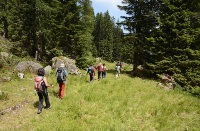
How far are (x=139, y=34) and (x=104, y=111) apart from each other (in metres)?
16.7

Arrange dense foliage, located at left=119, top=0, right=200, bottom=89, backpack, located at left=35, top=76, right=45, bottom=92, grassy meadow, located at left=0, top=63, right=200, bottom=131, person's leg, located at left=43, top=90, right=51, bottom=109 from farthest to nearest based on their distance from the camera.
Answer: dense foliage, located at left=119, top=0, right=200, bottom=89, person's leg, located at left=43, top=90, right=51, bottom=109, backpack, located at left=35, top=76, right=45, bottom=92, grassy meadow, located at left=0, top=63, right=200, bottom=131

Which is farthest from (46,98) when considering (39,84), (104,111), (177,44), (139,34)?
(139,34)

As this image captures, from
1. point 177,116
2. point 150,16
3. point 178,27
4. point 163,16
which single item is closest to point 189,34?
point 178,27

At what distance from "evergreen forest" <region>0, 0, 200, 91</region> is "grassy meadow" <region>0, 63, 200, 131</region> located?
6451 mm

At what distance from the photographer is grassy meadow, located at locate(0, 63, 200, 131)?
948cm

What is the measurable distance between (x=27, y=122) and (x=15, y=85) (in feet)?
22.4

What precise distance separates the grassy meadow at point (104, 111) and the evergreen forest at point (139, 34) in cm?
645

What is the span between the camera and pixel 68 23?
27.5 metres

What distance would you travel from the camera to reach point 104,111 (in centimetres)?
1099

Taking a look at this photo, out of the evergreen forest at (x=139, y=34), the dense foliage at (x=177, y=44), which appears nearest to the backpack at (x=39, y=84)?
the evergreen forest at (x=139, y=34)

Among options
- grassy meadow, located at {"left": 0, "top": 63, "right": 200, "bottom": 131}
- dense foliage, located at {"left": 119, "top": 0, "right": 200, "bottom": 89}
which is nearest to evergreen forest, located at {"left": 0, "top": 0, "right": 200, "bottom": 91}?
dense foliage, located at {"left": 119, "top": 0, "right": 200, "bottom": 89}

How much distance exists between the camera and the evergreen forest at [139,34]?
21.2m

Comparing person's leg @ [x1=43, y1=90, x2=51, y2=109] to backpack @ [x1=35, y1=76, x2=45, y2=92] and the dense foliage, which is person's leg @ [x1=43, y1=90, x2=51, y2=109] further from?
the dense foliage

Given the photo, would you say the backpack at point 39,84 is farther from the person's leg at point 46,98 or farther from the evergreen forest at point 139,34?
the evergreen forest at point 139,34
